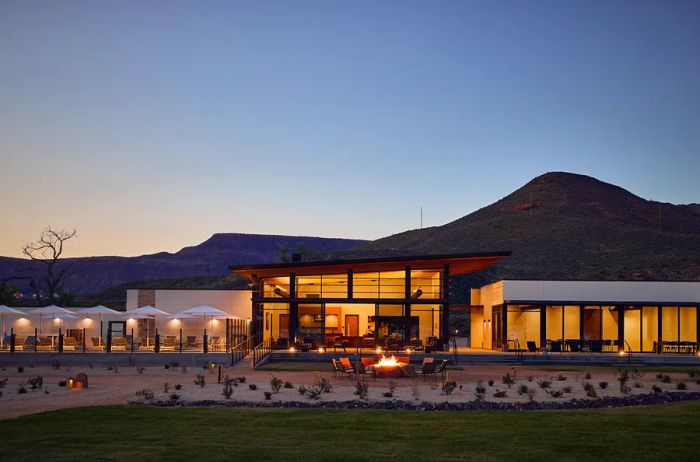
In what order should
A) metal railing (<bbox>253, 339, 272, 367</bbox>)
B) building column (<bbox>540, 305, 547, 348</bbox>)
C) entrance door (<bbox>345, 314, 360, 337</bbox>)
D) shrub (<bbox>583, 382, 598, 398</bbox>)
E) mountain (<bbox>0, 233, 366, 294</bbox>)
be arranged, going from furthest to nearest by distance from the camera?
mountain (<bbox>0, 233, 366, 294</bbox>) < entrance door (<bbox>345, 314, 360, 337</bbox>) < building column (<bbox>540, 305, 547, 348</bbox>) < metal railing (<bbox>253, 339, 272, 367</bbox>) < shrub (<bbox>583, 382, 598, 398</bbox>)

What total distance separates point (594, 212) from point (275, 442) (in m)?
101

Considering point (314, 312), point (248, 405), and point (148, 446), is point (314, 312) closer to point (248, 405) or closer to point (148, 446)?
point (248, 405)

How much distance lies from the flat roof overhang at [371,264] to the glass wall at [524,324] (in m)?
2.68

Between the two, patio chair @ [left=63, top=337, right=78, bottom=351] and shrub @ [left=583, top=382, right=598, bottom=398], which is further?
patio chair @ [left=63, top=337, right=78, bottom=351]

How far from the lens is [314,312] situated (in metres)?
39.6

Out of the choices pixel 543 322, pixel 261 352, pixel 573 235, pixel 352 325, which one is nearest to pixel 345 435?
pixel 261 352

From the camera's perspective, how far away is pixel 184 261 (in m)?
140

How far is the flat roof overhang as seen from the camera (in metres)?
37.0

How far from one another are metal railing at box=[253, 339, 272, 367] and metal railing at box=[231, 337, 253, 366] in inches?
29.3

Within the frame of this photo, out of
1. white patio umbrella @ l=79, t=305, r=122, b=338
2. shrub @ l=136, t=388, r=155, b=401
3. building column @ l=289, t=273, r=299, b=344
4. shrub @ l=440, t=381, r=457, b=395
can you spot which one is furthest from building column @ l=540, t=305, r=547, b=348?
shrub @ l=136, t=388, r=155, b=401

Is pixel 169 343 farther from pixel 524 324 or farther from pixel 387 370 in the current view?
pixel 524 324

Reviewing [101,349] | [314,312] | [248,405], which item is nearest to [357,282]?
[314,312]

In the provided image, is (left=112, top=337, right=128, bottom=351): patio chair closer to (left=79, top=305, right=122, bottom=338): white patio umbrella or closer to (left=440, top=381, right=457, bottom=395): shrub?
(left=79, top=305, right=122, bottom=338): white patio umbrella

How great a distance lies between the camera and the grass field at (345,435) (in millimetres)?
12188
